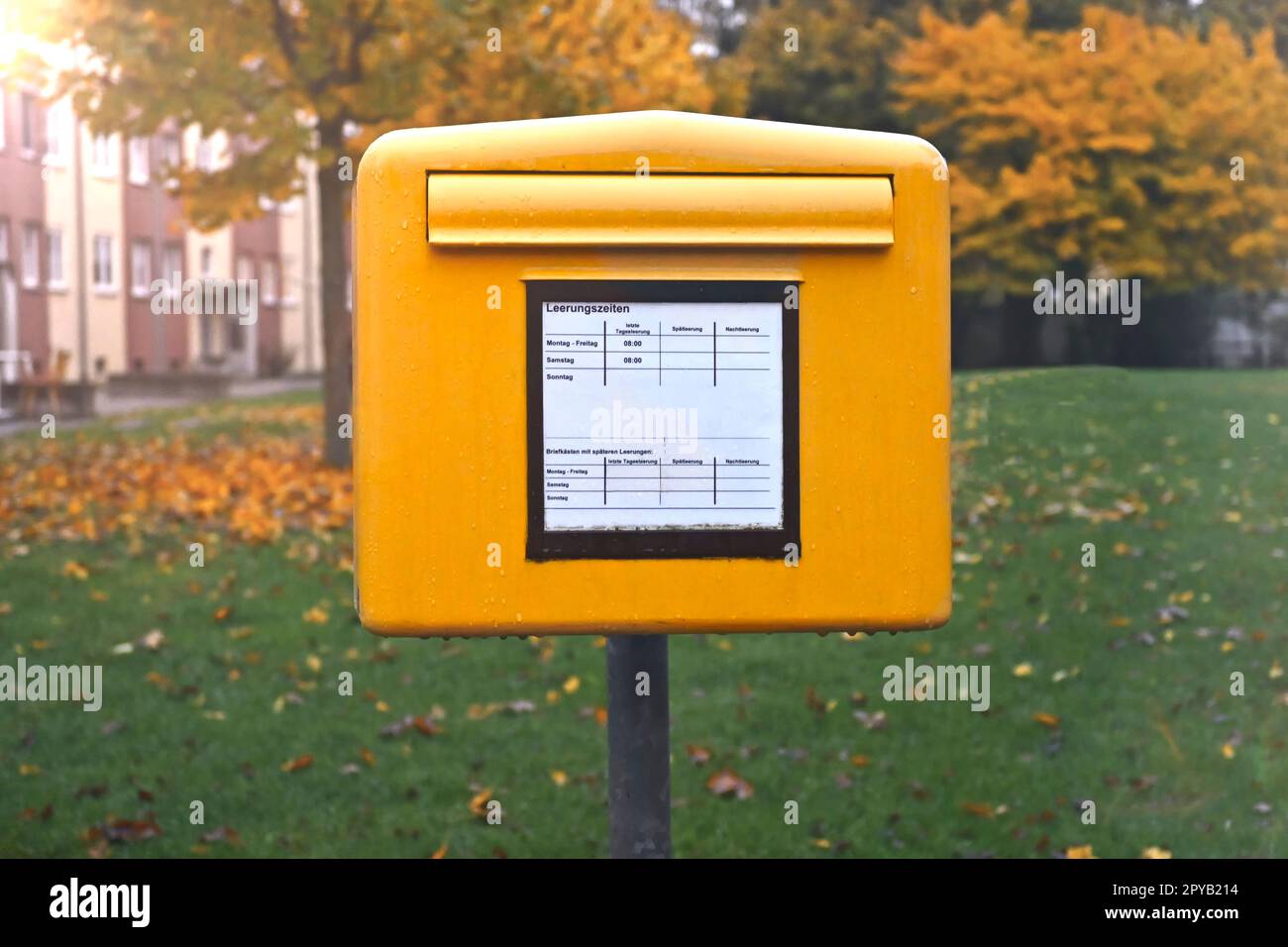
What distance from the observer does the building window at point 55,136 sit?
36594mm

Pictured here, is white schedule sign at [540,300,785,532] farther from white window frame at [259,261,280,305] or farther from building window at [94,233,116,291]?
white window frame at [259,261,280,305]

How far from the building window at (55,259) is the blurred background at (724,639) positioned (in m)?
10.1

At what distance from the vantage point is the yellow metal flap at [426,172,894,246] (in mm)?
2475

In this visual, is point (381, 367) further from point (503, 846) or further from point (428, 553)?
point (503, 846)

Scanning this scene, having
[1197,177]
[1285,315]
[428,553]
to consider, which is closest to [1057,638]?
[428,553]

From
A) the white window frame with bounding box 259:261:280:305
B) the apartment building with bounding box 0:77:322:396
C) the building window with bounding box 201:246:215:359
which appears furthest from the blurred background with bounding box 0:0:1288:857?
the white window frame with bounding box 259:261:280:305

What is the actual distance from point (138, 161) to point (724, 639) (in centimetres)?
3702

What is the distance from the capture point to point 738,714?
646 cm

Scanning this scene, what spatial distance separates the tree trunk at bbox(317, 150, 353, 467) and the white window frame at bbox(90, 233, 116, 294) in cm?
2565

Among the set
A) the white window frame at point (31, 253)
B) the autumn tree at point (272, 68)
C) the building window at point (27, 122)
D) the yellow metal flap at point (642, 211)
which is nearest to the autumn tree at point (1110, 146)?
the autumn tree at point (272, 68)

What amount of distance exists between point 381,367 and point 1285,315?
27203 millimetres

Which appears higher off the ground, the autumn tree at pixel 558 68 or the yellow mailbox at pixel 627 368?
the autumn tree at pixel 558 68

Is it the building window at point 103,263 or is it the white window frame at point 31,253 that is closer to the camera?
the white window frame at point 31,253

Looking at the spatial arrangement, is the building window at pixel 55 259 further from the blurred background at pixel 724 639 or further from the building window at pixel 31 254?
the blurred background at pixel 724 639
